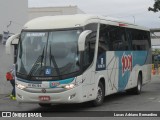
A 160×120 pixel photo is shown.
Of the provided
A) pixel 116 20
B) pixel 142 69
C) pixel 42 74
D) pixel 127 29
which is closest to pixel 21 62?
pixel 42 74

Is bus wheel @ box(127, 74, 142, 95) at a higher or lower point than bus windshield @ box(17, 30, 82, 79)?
lower

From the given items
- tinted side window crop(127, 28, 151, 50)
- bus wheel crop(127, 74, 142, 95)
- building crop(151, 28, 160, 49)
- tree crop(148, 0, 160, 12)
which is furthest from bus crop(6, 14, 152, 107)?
building crop(151, 28, 160, 49)

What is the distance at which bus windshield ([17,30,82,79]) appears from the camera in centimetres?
1480

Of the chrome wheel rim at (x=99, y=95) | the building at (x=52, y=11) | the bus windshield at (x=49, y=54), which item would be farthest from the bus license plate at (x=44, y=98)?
the building at (x=52, y=11)

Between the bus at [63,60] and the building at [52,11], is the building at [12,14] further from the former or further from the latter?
the building at [52,11]

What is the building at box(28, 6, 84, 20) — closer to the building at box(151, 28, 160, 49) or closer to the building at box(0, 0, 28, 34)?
the building at box(151, 28, 160, 49)

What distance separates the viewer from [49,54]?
15.0 m

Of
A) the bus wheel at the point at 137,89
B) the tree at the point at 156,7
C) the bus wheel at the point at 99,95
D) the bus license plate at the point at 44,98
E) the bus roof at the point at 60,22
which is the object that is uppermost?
the tree at the point at 156,7

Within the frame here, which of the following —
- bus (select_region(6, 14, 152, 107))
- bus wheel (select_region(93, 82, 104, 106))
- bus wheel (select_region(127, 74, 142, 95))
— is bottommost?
bus wheel (select_region(127, 74, 142, 95))

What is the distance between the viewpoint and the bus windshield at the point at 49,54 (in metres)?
14.8

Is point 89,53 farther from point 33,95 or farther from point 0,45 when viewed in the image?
point 0,45

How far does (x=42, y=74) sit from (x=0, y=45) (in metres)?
11.2

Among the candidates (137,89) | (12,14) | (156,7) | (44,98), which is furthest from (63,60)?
(156,7)

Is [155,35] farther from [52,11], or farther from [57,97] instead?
[57,97]
